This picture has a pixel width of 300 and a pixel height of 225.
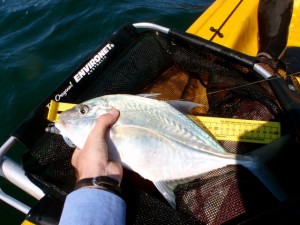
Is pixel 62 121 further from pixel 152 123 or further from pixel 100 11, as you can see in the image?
pixel 100 11

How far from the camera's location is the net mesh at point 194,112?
6.62 feet

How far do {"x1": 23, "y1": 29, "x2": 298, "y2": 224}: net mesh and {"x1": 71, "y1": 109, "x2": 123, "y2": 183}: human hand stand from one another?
0.47 ft

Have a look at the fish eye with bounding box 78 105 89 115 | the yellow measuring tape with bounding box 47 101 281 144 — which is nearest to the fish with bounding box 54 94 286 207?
the fish eye with bounding box 78 105 89 115

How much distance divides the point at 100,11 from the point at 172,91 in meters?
4.26

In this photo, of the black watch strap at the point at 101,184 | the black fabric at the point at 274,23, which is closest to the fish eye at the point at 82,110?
the black watch strap at the point at 101,184

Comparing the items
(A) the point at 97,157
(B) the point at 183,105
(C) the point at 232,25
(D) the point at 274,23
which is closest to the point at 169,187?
(A) the point at 97,157

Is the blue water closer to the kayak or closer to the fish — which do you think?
the kayak

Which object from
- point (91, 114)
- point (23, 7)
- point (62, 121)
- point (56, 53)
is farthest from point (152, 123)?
point (23, 7)

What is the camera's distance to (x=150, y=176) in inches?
88.9

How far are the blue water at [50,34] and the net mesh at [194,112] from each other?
A: 1.77 metres

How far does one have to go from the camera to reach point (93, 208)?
1.70 metres

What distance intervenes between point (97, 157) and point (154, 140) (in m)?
0.46

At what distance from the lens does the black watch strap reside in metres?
1.85

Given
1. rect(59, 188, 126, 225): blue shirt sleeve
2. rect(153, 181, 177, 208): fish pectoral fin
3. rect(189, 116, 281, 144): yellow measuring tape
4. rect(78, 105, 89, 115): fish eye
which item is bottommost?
rect(153, 181, 177, 208): fish pectoral fin
